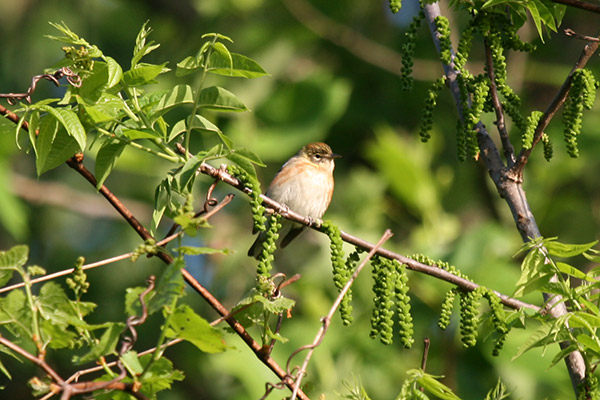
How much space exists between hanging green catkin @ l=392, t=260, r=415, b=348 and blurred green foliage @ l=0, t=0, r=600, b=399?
282 cm

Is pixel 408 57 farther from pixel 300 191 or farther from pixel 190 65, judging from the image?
pixel 300 191

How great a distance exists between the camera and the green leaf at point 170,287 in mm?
2047

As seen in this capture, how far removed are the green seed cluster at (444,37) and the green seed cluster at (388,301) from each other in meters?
0.90

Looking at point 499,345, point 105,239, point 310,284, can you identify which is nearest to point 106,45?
point 105,239

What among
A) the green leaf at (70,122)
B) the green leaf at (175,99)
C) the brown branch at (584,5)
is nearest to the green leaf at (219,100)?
the green leaf at (175,99)

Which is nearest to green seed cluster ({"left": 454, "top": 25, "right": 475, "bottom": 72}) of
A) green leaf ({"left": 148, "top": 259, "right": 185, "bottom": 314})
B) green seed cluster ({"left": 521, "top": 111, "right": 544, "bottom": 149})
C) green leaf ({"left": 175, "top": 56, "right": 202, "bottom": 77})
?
green seed cluster ({"left": 521, "top": 111, "right": 544, "bottom": 149})

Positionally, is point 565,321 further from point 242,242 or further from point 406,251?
point 242,242

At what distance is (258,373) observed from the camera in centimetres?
683

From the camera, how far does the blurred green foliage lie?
6910mm

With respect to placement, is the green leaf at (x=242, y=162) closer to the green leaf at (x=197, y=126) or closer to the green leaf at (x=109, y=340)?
the green leaf at (x=197, y=126)

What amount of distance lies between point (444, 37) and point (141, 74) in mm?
1333

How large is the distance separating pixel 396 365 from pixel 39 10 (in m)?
6.89

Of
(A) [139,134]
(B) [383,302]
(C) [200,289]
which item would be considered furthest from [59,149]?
(B) [383,302]

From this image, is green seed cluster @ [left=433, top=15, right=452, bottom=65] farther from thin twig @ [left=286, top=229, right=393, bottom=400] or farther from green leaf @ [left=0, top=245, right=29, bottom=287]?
green leaf @ [left=0, top=245, right=29, bottom=287]
